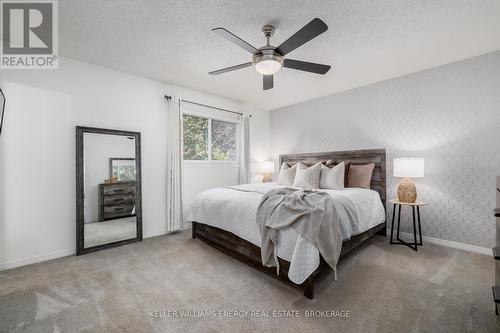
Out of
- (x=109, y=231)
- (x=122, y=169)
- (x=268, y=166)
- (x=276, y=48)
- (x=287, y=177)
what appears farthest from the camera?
(x=268, y=166)

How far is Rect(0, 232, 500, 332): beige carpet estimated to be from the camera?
Result: 5.08 feet

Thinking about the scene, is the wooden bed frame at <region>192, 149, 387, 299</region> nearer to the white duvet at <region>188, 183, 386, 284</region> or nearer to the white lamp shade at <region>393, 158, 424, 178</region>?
the white duvet at <region>188, 183, 386, 284</region>

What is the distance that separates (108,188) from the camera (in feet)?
10.2

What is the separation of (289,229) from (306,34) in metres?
1.68

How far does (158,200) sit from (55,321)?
210cm

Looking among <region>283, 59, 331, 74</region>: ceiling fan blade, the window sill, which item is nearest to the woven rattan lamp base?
<region>283, 59, 331, 74</region>: ceiling fan blade

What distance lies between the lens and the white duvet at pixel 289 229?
180 centimetres

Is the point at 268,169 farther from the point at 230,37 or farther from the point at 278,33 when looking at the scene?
the point at 230,37

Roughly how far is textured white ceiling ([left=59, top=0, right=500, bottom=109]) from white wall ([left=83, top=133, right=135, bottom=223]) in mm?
1059

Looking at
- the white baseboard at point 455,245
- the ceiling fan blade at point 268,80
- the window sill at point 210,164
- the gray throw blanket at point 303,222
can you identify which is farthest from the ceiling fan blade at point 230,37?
the white baseboard at point 455,245

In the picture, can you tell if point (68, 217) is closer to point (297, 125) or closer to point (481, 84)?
point (297, 125)

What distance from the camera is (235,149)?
490cm

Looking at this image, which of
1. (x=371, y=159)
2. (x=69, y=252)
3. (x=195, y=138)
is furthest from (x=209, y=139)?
(x=371, y=159)

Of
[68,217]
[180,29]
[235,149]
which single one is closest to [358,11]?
[180,29]
